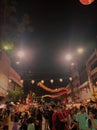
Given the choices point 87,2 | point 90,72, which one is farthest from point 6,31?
point 90,72

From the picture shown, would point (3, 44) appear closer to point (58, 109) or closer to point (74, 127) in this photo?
point (58, 109)

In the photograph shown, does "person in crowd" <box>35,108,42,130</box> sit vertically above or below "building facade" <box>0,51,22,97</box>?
below

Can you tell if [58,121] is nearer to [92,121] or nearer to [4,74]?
[92,121]

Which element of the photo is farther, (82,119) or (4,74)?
(4,74)

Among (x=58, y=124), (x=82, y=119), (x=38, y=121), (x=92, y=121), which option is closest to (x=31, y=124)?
(x=38, y=121)

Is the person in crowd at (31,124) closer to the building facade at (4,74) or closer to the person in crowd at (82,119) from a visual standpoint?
the person in crowd at (82,119)

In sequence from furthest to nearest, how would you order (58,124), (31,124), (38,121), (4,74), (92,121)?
(4,74) < (38,121) < (31,124) < (58,124) < (92,121)

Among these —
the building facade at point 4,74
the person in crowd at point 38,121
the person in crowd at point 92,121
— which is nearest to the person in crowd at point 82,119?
the person in crowd at point 38,121

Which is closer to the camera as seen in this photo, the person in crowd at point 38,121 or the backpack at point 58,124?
the backpack at point 58,124

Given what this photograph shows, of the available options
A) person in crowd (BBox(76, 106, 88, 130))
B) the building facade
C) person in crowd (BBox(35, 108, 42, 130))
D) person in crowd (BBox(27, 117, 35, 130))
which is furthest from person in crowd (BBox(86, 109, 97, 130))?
the building facade

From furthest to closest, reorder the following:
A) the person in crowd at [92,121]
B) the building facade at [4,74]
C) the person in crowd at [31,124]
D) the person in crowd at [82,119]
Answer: the building facade at [4,74], the person in crowd at [82,119], the person in crowd at [31,124], the person in crowd at [92,121]

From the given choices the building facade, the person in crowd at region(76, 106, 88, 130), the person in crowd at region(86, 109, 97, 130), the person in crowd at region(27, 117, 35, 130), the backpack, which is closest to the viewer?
the person in crowd at region(86, 109, 97, 130)

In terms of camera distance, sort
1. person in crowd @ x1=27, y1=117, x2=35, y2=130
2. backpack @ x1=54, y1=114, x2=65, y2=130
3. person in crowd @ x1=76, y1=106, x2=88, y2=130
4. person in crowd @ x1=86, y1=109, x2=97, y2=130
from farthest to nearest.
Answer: person in crowd @ x1=76, y1=106, x2=88, y2=130
person in crowd @ x1=27, y1=117, x2=35, y2=130
backpack @ x1=54, y1=114, x2=65, y2=130
person in crowd @ x1=86, y1=109, x2=97, y2=130

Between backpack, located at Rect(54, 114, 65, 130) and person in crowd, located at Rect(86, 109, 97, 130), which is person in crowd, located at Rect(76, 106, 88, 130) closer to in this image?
backpack, located at Rect(54, 114, 65, 130)
